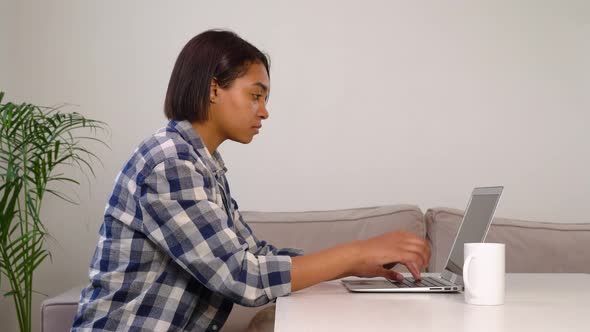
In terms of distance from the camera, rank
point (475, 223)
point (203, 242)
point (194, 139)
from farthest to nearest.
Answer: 1. point (194, 139)
2. point (475, 223)
3. point (203, 242)

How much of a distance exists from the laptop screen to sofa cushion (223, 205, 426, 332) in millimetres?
942

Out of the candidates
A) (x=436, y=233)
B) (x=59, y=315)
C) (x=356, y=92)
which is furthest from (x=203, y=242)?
(x=356, y=92)

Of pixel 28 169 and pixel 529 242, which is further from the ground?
pixel 28 169

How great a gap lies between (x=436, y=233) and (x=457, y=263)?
1.06 meters

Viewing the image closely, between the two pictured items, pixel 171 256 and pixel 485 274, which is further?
pixel 171 256

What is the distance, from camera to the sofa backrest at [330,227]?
8.24 ft

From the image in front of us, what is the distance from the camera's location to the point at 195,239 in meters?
1.36

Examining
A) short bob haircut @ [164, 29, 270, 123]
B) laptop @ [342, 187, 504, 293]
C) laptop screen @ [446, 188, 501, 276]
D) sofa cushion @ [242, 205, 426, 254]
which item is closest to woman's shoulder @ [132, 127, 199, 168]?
short bob haircut @ [164, 29, 270, 123]

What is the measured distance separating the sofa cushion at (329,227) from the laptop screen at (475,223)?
0.94 metres

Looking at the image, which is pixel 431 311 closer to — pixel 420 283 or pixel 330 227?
pixel 420 283

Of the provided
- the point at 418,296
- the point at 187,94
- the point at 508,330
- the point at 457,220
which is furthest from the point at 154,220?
the point at 457,220

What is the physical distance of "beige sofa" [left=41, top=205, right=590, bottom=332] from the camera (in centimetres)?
247

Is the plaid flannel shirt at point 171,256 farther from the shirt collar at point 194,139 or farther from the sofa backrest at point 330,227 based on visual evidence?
the sofa backrest at point 330,227

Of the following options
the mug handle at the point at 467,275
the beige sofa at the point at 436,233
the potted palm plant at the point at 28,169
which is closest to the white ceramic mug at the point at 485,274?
the mug handle at the point at 467,275
